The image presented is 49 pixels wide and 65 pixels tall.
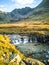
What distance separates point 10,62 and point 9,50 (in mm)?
7176

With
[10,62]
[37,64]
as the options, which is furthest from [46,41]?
[10,62]

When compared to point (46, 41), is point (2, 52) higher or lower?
higher

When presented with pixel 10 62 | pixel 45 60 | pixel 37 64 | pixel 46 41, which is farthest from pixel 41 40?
pixel 10 62

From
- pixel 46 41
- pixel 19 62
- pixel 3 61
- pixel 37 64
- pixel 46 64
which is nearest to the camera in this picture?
pixel 3 61

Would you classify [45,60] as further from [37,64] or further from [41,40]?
[41,40]

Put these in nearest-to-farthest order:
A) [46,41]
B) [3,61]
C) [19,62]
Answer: [3,61] → [19,62] → [46,41]

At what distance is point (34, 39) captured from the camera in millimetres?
107688

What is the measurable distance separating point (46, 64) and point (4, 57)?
45.3ft

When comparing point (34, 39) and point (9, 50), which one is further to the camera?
point (34, 39)

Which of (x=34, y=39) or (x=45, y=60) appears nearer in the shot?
(x=45, y=60)

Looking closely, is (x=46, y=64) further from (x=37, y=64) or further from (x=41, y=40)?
(x=41, y=40)

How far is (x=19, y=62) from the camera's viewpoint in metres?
44.7

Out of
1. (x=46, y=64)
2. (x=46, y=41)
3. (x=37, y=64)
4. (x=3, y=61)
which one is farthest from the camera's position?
(x=46, y=41)

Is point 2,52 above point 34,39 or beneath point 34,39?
above
